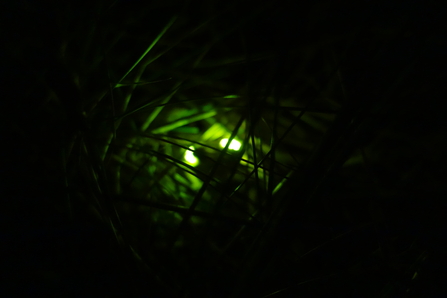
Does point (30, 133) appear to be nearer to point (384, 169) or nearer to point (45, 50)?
point (45, 50)

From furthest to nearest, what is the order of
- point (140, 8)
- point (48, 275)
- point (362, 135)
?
point (140, 8) < point (48, 275) < point (362, 135)

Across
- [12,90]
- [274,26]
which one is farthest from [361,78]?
[12,90]

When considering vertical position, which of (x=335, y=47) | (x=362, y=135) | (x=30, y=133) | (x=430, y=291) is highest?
(x=335, y=47)

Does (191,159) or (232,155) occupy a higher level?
(191,159)

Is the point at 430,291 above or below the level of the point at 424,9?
below

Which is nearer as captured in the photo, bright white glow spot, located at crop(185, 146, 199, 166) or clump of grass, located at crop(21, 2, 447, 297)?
clump of grass, located at crop(21, 2, 447, 297)

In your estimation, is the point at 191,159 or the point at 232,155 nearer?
the point at 232,155

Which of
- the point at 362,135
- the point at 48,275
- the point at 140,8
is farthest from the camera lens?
the point at 140,8

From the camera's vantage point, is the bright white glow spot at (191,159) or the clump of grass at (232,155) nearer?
the clump of grass at (232,155)

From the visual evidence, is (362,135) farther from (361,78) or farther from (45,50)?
(45,50)

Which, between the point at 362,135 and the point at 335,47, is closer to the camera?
the point at 362,135
